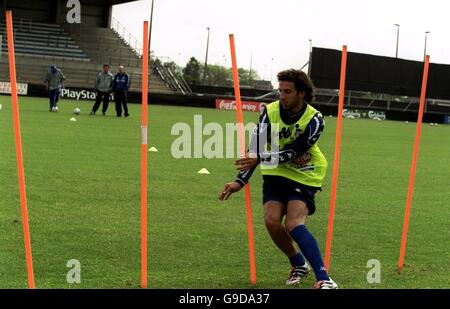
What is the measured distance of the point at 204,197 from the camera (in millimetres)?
10539

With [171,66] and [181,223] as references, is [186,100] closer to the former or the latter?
[171,66]

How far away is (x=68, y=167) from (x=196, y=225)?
4734 millimetres

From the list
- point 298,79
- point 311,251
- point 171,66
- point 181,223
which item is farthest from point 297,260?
point 171,66

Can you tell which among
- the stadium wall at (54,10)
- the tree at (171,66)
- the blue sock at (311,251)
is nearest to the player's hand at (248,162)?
the blue sock at (311,251)

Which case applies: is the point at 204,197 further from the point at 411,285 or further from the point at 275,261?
the point at 411,285

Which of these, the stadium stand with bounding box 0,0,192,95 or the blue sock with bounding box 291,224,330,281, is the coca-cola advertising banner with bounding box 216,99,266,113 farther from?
the blue sock with bounding box 291,224,330,281

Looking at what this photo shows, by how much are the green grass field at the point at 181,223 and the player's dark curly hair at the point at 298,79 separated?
5.19 ft

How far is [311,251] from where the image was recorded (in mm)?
5863

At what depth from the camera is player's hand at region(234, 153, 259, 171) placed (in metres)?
6.16

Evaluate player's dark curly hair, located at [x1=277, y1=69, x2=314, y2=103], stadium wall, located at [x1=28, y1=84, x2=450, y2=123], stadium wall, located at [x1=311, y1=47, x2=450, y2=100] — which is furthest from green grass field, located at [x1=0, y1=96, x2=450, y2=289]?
stadium wall, located at [x1=311, y1=47, x2=450, y2=100]

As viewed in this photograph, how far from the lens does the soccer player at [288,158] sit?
6.11m

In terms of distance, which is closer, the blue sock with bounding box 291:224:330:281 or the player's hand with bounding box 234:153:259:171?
the blue sock with bounding box 291:224:330:281

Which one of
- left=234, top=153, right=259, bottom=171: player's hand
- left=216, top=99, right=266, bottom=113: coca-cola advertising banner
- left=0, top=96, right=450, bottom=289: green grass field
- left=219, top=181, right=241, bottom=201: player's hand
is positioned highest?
left=234, top=153, right=259, bottom=171: player's hand
